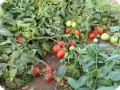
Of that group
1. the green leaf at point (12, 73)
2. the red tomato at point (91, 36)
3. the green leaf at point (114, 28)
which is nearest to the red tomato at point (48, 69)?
the green leaf at point (12, 73)

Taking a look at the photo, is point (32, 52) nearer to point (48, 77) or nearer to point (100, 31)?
point (48, 77)

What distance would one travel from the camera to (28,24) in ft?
7.61

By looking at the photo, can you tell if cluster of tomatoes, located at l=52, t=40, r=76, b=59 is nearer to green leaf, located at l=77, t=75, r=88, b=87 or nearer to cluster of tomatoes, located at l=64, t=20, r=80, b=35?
cluster of tomatoes, located at l=64, t=20, r=80, b=35

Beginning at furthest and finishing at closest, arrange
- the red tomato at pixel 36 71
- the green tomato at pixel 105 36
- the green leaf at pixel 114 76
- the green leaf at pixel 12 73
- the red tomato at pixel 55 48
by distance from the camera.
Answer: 1. the green tomato at pixel 105 36
2. the red tomato at pixel 55 48
3. the red tomato at pixel 36 71
4. the green leaf at pixel 12 73
5. the green leaf at pixel 114 76

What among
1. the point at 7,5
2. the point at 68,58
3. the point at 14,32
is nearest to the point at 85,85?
the point at 68,58

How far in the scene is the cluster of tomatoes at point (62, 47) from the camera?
7.43 ft

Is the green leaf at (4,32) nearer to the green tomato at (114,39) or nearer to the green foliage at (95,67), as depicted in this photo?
the green foliage at (95,67)

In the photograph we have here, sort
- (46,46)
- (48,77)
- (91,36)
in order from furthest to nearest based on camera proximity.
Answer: (91,36), (46,46), (48,77)

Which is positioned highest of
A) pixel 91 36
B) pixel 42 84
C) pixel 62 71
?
pixel 91 36

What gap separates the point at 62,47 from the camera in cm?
234

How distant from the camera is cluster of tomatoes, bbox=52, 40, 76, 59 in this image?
7.43 feet

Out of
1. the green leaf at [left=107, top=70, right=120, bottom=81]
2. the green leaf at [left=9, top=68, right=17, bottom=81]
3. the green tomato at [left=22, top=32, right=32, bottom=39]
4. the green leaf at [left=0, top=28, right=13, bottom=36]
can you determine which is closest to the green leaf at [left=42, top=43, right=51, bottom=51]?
the green tomato at [left=22, top=32, right=32, bottom=39]

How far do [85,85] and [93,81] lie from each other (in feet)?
0.19

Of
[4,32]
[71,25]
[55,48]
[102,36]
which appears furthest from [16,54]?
[102,36]
